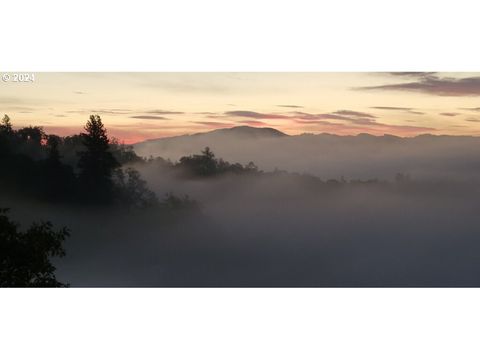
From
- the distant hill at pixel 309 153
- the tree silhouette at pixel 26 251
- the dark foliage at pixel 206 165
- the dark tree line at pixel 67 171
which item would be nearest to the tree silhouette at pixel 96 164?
the dark tree line at pixel 67 171

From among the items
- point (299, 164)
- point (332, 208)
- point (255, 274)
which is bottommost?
point (255, 274)

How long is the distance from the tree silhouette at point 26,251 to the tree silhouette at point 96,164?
1299 millimetres

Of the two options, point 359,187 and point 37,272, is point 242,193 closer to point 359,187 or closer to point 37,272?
point 359,187

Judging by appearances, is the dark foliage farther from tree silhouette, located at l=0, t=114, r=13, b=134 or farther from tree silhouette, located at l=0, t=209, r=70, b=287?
tree silhouette, located at l=0, t=114, r=13, b=134

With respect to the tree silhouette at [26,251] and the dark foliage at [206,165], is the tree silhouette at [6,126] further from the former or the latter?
the dark foliage at [206,165]

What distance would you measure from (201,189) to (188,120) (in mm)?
909

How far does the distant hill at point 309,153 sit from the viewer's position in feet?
30.3

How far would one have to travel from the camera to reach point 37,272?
8.14 m

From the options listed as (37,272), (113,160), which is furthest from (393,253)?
(37,272)

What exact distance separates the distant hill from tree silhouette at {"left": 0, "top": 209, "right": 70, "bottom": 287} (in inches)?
73.4

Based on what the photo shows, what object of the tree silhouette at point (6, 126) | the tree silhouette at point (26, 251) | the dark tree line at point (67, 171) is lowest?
the tree silhouette at point (26, 251)

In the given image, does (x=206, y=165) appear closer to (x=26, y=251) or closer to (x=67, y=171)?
(x=67, y=171)

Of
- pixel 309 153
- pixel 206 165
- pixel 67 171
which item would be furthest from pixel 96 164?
pixel 309 153

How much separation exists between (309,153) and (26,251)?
369 cm
